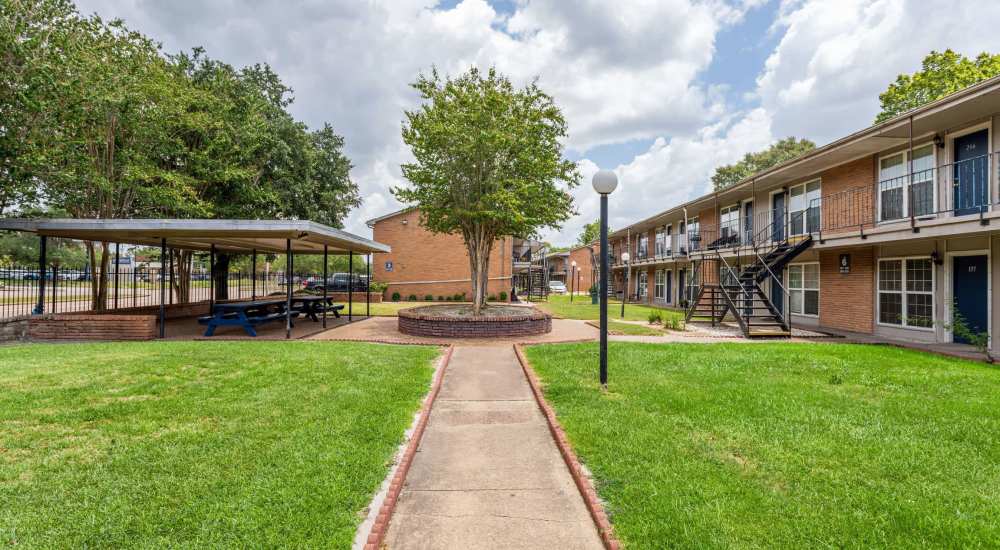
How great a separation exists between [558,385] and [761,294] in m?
9.35

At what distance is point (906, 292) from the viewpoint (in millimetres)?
11734

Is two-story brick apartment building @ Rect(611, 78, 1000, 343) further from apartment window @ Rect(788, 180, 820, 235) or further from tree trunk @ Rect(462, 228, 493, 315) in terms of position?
tree trunk @ Rect(462, 228, 493, 315)

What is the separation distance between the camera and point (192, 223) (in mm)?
10102

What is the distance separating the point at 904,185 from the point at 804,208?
11.4 feet

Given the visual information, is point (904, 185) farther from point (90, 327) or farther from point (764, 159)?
point (764, 159)

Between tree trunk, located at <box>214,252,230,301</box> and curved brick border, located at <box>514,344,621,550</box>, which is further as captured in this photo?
tree trunk, located at <box>214,252,230,301</box>

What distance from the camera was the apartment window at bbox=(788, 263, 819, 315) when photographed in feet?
49.0

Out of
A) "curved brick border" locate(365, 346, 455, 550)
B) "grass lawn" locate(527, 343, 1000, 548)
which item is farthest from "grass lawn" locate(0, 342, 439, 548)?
"grass lawn" locate(527, 343, 1000, 548)

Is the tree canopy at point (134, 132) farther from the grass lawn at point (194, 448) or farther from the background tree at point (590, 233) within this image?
the background tree at point (590, 233)

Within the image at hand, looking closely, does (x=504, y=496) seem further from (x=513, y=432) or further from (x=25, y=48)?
(x=25, y=48)

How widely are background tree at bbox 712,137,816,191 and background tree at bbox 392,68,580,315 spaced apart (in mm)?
24379

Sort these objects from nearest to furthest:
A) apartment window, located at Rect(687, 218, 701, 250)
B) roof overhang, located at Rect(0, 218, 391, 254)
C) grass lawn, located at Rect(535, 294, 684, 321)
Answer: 1. roof overhang, located at Rect(0, 218, 391, 254)
2. grass lawn, located at Rect(535, 294, 684, 321)
3. apartment window, located at Rect(687, 218, 701, 250)

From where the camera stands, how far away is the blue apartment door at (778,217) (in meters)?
16.1

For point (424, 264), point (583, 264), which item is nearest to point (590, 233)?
point (583, 264)
